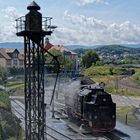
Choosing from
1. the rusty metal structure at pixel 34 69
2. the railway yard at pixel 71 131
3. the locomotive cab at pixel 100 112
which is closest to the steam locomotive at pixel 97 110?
the locomotive cab at pixel 100 112

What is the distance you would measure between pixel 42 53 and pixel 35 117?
120 inches

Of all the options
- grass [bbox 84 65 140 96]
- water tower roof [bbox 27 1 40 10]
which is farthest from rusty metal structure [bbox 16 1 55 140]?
grass [bbox 84 65 140 96]

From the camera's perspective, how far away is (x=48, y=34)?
21625 millimetres

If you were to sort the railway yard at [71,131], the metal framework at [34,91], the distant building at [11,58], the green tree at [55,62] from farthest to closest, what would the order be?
the distant building at [11,58], the railway yard at [71,131], the green tree at [55,62], the metal framework at [34,91]

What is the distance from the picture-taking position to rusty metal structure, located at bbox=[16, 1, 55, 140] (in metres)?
21.4

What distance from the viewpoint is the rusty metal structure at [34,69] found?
21.4 m

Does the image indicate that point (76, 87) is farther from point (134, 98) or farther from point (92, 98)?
point (134, 98)

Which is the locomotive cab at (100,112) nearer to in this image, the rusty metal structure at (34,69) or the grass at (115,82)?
the rusty metal structure at (34,69)

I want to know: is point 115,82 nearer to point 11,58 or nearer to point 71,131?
point 11,58

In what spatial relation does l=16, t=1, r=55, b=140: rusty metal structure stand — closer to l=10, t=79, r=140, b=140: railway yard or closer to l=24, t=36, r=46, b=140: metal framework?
l=24, t=36, r=46, b=140: metal framework

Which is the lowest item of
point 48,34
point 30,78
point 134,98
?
point 134,98

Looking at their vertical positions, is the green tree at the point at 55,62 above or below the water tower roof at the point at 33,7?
below

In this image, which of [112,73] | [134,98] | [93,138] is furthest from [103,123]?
[112,73]

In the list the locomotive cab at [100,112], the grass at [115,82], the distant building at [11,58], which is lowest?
the grass at [115,82]
